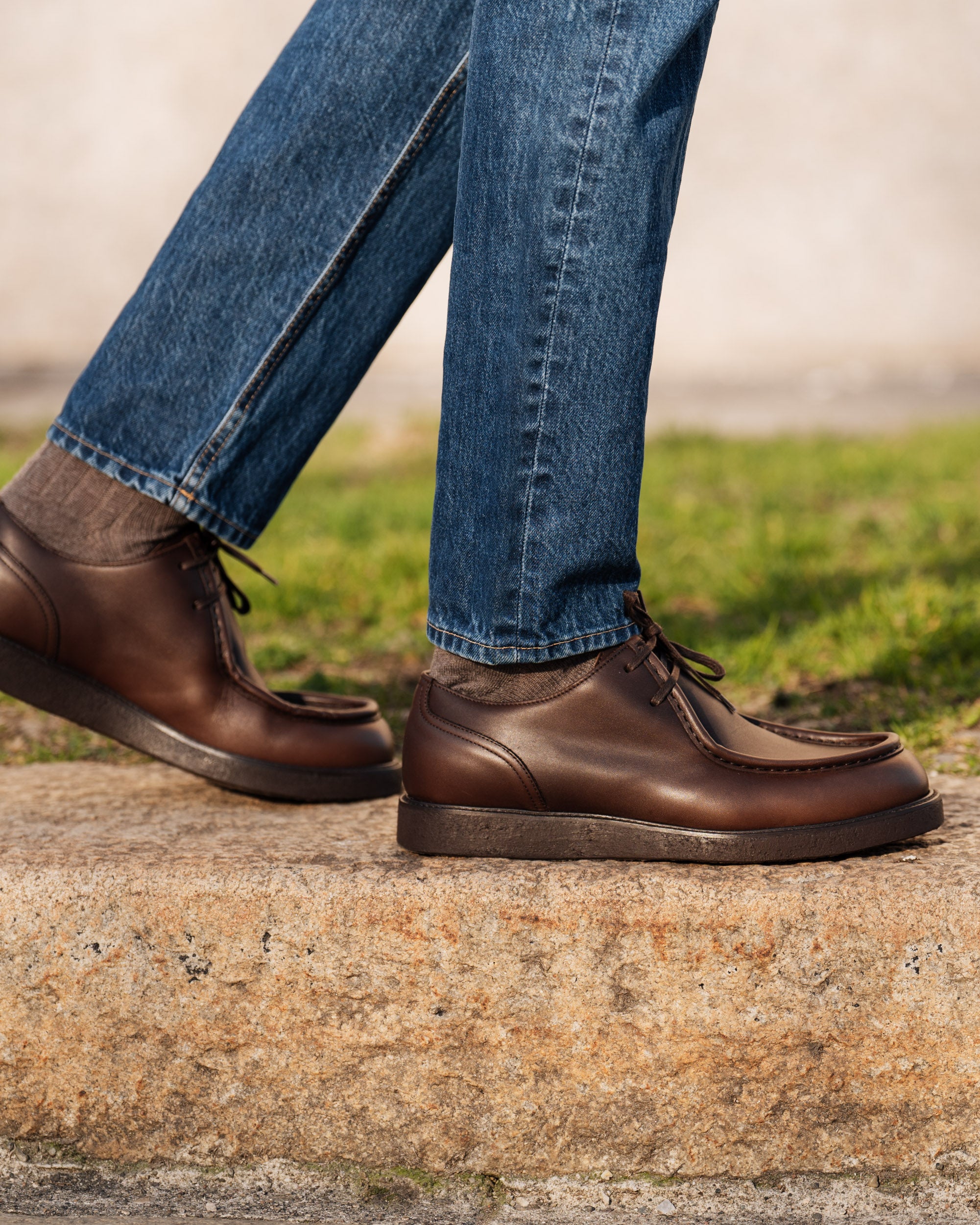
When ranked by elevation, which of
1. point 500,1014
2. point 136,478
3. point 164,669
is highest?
point 136,478

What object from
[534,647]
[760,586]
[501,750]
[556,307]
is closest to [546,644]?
[534,647]

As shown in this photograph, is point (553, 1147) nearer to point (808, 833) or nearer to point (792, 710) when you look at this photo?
point (808, 833)

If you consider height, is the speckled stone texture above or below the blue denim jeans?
below

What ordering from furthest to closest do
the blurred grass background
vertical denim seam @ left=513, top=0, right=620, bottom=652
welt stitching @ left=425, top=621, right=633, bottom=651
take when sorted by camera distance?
the blurred grass background, welt stitching @ left=425, top=621, right=633, bottom=651, vertical denim seam @ left=513, top=0, right=620, bottom=652

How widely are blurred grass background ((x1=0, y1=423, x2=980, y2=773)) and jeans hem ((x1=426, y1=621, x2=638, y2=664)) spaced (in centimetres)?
72

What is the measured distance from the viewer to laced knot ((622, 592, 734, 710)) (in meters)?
1.26

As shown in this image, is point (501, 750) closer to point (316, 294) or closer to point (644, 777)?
point (644, 777)

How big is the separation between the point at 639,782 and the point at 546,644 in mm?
180

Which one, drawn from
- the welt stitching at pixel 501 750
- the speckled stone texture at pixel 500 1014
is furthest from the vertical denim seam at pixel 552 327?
the speckled stone texture at pixel 500 1014

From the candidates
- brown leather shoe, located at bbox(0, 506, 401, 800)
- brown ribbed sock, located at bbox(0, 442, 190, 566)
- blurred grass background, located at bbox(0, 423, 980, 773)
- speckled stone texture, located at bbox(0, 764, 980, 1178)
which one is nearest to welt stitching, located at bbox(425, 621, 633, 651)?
speckled stone texture, located at bbox(0, 764, 980, 1178)

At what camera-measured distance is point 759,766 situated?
124 centimetres

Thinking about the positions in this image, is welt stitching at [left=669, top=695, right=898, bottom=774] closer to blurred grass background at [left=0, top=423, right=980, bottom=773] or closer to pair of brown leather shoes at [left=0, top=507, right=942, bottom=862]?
pair of brown leather shoes at [left=0, top=507, right=942, bottom=862]

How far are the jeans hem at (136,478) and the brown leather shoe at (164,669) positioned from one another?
0.06 meters

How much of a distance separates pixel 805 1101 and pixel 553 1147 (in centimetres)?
26
